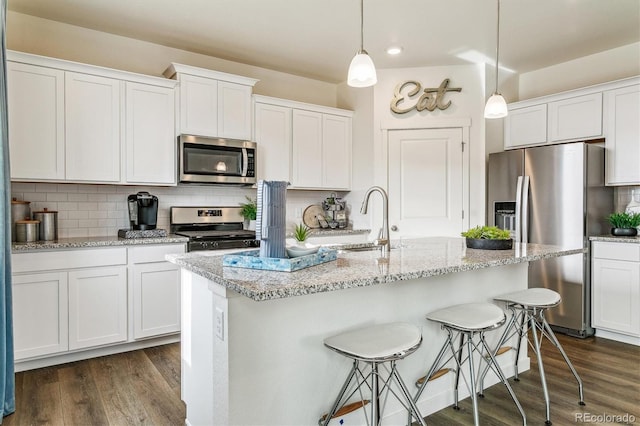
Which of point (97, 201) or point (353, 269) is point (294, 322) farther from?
point (97, 201)

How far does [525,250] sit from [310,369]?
1453mm

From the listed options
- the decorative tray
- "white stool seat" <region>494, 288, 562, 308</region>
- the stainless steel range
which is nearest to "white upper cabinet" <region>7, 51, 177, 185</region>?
the stainless steel range

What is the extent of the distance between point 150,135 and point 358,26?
2.00m

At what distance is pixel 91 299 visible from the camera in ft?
10.2

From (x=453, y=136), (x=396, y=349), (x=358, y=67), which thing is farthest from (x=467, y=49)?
(x=396, y=349)

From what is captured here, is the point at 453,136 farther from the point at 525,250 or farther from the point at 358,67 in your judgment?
the point at 358,67

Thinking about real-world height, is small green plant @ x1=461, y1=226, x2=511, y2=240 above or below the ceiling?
below

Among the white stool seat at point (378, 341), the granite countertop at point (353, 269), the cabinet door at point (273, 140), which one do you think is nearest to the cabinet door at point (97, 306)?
the granite countertop at point (353, 269)

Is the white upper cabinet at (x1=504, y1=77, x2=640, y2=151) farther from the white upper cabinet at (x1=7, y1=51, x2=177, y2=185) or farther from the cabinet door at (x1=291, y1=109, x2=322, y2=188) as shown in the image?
the white upper cabinet at (x1=7, y1=51, x2=177, y2=185)

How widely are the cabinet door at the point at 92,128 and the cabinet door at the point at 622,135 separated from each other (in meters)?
4.30

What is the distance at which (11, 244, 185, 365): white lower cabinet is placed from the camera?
2865mm

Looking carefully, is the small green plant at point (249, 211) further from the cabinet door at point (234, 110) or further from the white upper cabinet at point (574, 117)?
the white upper cabinet at point (574, 117)

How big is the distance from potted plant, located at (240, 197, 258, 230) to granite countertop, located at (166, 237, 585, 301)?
2.00 meters

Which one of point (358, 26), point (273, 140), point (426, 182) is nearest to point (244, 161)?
point (273, 140)
